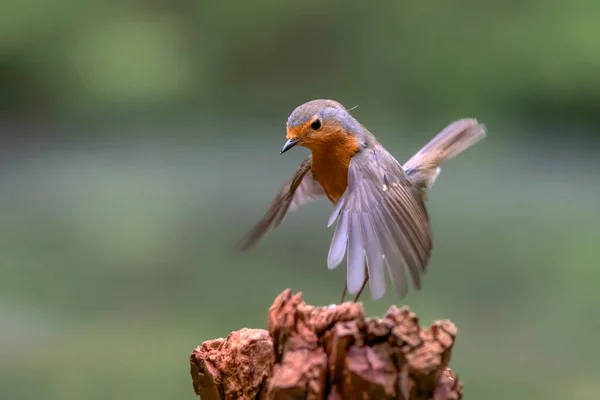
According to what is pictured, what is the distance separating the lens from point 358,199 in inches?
104

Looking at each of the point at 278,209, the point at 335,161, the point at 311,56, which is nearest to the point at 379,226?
the point at 335,161

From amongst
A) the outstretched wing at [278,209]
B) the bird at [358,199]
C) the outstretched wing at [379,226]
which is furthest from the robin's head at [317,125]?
the outstretched wing at [278,209]

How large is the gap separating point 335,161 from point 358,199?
0.29 m

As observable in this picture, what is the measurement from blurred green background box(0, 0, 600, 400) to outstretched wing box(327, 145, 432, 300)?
2384 millimetres

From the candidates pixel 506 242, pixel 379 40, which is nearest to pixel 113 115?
pixel 379 40

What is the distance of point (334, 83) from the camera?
22.6 ft

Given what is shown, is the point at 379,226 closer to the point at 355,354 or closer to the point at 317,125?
the point at 317,125

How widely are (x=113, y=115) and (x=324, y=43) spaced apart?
183 cm

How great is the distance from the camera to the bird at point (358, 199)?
7.63 feet

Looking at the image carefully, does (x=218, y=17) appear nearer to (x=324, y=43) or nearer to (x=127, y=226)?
(x=324, y=43)

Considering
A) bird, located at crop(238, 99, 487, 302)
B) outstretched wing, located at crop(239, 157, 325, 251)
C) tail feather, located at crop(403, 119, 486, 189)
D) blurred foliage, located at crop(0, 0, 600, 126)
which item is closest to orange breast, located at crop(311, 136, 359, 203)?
bird, located at crop(238, 99, 487, 302)

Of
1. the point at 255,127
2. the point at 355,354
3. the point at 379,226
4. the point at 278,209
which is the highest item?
the point at 255,127

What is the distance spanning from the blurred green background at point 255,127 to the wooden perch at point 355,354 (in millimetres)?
3398

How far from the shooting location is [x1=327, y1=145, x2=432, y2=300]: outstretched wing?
2270 mm
